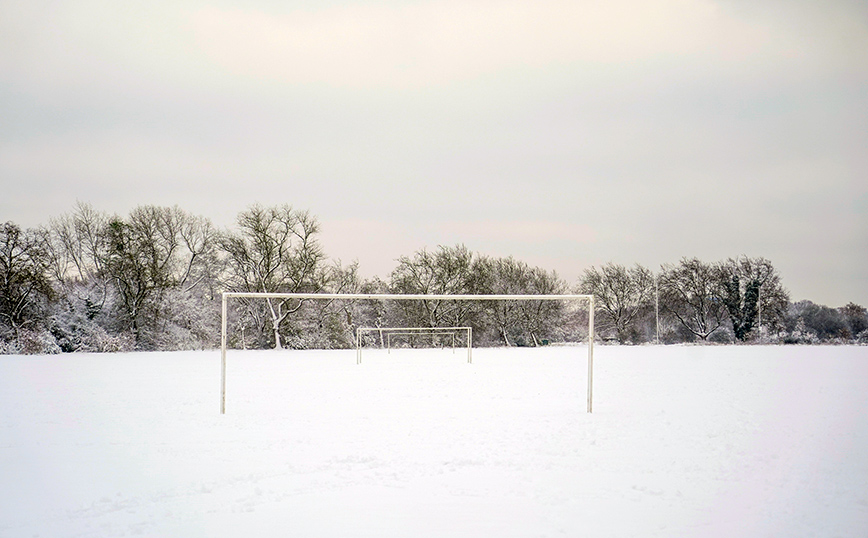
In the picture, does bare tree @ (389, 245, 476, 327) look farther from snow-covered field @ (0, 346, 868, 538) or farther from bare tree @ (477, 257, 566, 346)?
snow-covered field @ (0, 346, 868, 538)

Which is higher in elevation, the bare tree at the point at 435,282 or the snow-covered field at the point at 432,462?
the bare tree at the point at 435,282

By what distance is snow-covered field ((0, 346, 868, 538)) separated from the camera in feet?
14.6

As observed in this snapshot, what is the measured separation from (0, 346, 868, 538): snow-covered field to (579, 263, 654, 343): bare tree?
108ft

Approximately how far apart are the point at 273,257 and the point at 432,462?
1153 inches

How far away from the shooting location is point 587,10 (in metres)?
18.5

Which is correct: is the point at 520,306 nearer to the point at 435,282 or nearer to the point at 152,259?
the point at 435,282

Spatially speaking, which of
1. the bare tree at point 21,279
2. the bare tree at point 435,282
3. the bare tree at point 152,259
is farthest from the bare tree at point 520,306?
the bare tree at point 21,279

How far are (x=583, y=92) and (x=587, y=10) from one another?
2.90 m

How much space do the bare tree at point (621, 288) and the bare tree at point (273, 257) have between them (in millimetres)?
20194

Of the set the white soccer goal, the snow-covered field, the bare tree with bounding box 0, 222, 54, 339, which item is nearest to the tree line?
the bare tree with bounding box 0, 222, 54, 339

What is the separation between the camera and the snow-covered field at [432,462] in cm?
446

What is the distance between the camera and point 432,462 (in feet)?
20.3

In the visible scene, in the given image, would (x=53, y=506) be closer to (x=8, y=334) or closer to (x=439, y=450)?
(x=439, y=450)

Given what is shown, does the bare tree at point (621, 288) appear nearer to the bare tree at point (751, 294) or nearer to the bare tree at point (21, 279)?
the bare tree at point (751, 294)
